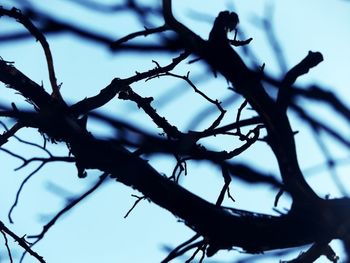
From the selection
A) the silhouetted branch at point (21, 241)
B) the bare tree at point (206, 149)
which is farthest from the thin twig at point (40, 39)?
the silhouetted branch at point (21, 241)

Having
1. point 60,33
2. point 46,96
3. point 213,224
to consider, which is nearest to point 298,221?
point 213,224

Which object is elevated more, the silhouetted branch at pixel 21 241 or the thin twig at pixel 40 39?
the thin twig at pixel 40 39

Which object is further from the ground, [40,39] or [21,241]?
[40,39]

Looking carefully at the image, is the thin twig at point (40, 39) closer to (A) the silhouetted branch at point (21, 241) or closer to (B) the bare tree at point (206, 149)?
(B) the bare tree at point (206, 149)

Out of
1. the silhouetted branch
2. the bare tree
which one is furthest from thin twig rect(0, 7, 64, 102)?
the silhouetted branch

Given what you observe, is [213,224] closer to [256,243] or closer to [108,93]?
[256,243]

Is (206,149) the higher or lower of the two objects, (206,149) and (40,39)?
the lower

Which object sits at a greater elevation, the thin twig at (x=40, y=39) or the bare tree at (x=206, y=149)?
the thin twig at (x=40, y=39)

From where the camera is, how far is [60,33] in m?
0.88

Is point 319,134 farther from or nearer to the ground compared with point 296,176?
nearer to the ground

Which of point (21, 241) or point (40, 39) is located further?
point (21, 241)

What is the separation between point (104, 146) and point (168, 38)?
87cm

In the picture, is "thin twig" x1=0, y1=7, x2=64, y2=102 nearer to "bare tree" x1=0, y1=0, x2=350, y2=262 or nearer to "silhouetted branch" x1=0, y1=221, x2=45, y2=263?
"bare tree" x1=0, y1=0, x2=350, y2=262

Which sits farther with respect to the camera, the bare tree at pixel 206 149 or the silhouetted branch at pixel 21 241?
the silhouetted branch at pixel 21 241
